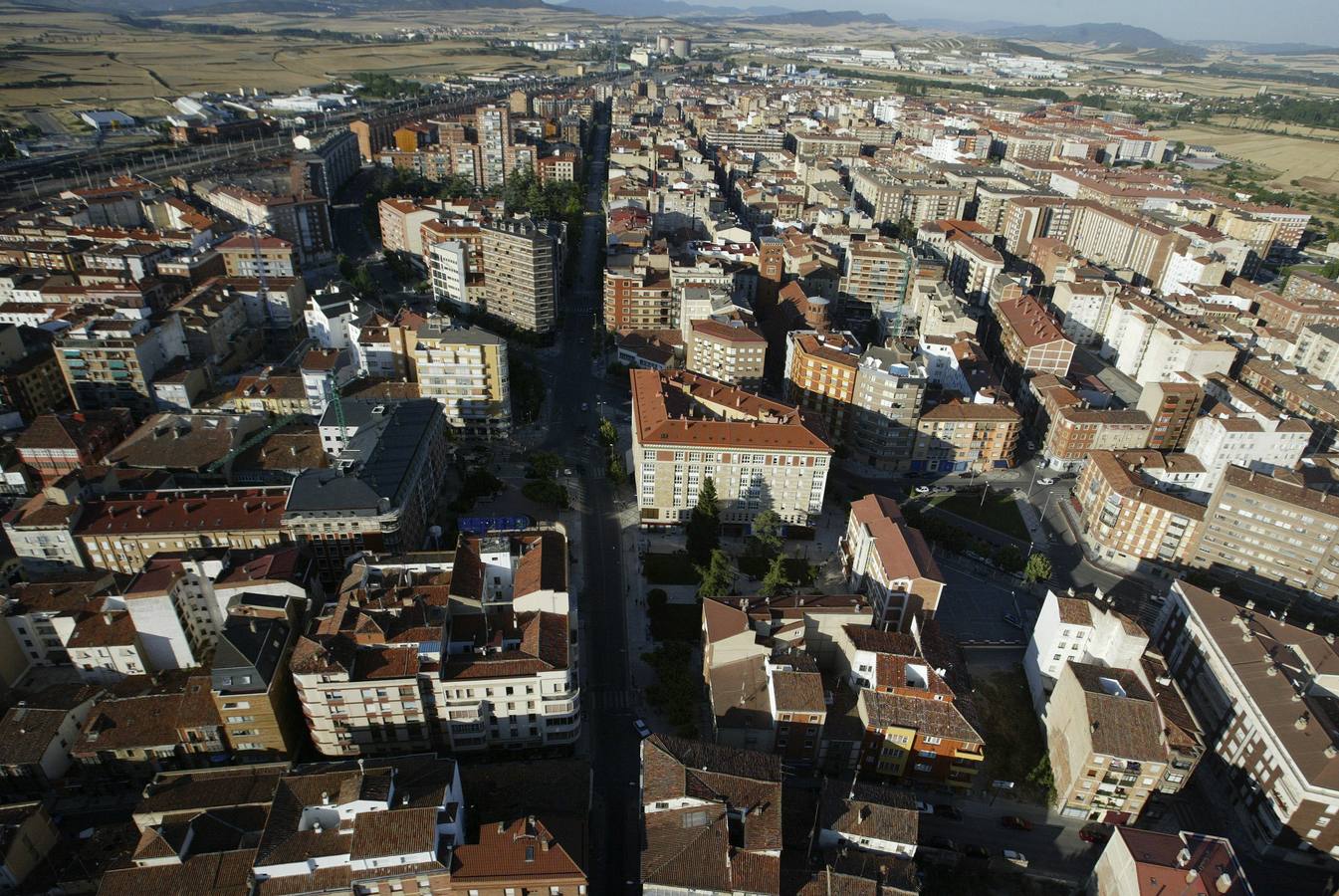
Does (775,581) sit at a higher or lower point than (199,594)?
lower

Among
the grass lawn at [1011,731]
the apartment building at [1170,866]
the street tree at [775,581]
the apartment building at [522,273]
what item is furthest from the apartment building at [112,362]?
the apartment building at [1170,866]

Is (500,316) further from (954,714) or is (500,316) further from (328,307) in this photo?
(954,714)

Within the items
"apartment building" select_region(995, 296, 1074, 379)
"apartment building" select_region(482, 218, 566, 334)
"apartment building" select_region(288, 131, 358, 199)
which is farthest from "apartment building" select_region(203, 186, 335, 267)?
"apartment building" select_region(995, 296, 1074, 379)

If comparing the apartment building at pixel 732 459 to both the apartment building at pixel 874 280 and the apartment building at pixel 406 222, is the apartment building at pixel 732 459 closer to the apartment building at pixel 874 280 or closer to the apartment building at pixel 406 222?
the apartment building at pixel 874 280

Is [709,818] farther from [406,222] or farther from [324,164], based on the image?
[324,164]

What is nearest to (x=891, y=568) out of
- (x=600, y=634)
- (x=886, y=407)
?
(x=600, y=634)

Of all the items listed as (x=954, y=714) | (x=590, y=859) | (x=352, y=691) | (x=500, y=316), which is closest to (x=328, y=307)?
(x=500, y=316)
